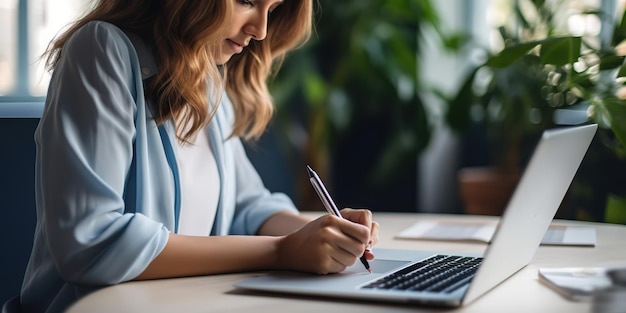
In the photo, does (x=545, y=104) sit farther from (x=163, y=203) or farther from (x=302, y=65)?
(x=163, y=203)

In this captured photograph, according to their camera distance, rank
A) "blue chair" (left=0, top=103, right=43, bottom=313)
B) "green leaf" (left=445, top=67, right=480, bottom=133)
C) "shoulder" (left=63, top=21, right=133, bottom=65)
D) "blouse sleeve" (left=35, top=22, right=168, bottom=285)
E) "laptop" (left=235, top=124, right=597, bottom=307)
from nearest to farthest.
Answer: "laptop" (left=235, top=124, right=597, bottom=307)
"blouse sleeve" (left=35, top=22, right=168, bottom=285)
"shoulder" (left=63, top=21, right=133, bottom=65)
"blue chair" (left=0, top=103, right=43, bottom=313)
"green leaf" (left=445, top=67, right=480, bottom=133)

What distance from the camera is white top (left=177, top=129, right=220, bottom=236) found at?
137 cm

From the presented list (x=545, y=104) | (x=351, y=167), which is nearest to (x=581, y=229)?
(x=545, y=104)

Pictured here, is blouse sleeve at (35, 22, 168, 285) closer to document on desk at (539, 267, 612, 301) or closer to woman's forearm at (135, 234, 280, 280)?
woman's forearm at (135, 234, 280, 280)

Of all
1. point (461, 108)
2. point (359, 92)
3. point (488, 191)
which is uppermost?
point (461, 108)

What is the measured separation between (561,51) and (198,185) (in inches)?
25.6

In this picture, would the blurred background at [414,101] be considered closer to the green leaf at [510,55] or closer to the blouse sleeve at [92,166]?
the green leaf at [510,55]

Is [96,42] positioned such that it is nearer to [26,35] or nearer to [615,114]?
[615,114]

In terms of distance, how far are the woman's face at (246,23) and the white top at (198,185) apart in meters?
0.17

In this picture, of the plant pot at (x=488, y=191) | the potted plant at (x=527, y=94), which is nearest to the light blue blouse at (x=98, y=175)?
the potted plant at (x=527, y=94)

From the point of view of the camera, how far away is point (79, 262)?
1.06 meters

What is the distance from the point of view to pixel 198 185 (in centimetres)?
141

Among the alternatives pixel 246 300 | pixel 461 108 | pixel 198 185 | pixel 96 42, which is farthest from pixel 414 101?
pixel 246 300

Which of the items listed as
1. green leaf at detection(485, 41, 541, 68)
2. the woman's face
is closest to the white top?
the woman's face
